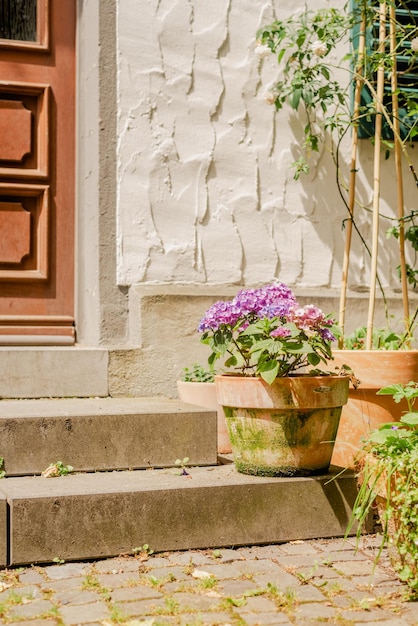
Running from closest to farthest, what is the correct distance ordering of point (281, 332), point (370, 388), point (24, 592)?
point (24, 592) → point (281, 332) → point (370, 388)

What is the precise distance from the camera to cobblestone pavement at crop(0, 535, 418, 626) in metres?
2.44

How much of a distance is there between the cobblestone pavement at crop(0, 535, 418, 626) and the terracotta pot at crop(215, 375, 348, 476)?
1.17 feet

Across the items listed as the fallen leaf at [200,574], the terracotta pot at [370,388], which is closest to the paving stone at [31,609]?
the fallen leaf at [200,574]

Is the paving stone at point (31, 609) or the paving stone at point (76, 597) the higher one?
the paving stone at point (31, 609)

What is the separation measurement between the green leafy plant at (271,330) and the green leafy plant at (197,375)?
72 cm

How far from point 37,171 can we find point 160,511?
221cm

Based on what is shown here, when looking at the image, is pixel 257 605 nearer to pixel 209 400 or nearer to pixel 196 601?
pixel 196 601

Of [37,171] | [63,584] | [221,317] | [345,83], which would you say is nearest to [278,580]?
[63,584]

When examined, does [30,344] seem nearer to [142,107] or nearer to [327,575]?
[142,107]

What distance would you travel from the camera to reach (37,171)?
4516 mm

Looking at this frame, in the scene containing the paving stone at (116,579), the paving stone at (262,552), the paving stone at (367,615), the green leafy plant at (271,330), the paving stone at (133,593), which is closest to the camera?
the paving stone at (367,615)

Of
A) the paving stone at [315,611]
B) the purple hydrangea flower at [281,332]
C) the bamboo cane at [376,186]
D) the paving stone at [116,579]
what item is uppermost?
the bamboo cane at [376,186]

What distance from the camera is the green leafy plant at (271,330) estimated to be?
3.23 m

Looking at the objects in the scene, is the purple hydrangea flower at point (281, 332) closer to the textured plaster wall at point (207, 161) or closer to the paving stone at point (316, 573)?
the paving stone at point (316, 573)
